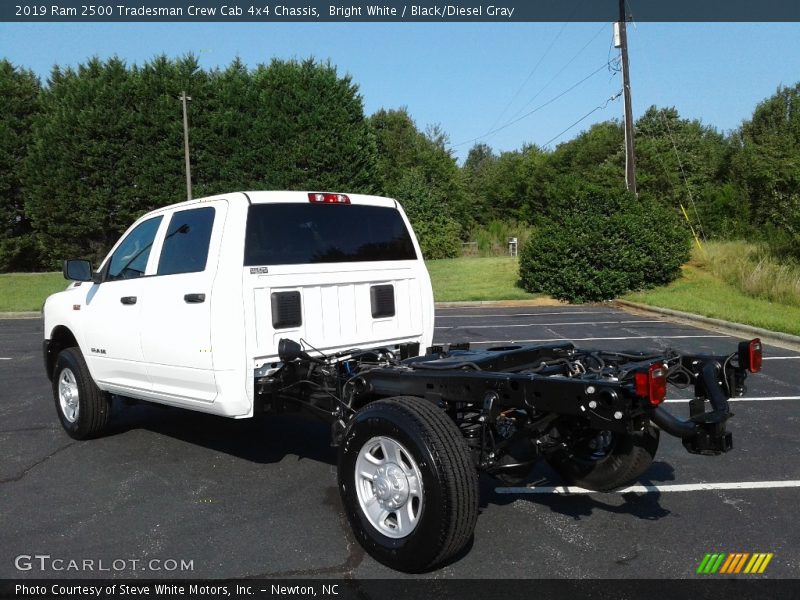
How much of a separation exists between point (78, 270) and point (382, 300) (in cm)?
256

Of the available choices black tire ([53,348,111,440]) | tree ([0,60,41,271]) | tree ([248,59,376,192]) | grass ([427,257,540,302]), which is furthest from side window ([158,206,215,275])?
tree ([0,60,41,271])

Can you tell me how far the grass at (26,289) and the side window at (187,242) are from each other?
17.0m

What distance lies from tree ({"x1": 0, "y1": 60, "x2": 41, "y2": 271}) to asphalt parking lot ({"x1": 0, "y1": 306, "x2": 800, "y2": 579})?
91.5 ft

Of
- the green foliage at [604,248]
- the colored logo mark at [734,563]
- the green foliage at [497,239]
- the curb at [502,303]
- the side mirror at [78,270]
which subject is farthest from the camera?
the green foliage at [497,239]

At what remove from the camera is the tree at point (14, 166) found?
30.7 metres

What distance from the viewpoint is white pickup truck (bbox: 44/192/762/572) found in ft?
11.2

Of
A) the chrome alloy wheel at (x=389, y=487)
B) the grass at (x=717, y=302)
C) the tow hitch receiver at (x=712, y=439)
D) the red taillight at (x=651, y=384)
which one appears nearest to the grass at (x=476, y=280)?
the grass at (x=717, y=302)

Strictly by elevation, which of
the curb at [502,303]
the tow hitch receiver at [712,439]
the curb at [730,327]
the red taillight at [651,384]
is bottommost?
the curb at [730,327]

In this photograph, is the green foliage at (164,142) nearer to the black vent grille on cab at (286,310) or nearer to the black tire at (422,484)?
the black vent grille on cab at (286,310)

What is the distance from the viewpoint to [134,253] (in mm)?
5695

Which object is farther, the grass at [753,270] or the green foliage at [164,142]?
the green foliage at [164,142]

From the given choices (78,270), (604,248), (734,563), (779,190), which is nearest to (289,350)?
(78,270)

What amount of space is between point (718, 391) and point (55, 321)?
555cm

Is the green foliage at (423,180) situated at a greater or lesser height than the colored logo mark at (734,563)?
greater
